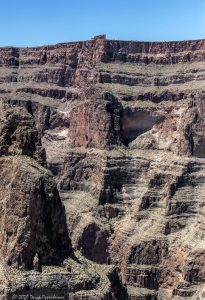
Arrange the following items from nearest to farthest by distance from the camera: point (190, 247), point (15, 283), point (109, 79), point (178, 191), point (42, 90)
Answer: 1. point (15, 283)
2. point (190, 247)
3. point (178, 191)
4. point (109, 79)
5. point (42, 90)

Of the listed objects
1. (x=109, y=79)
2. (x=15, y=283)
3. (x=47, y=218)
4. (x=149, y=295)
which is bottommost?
(x=149, y=295)

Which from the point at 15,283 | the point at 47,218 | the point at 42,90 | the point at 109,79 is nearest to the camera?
the point at 15,283

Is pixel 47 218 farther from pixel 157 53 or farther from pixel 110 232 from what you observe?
pixel 157 53

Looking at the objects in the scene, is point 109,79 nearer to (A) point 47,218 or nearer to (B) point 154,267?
(B) point 154,267

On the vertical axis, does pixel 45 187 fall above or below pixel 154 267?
above

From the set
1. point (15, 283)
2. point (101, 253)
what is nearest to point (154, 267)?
point (101, 253)

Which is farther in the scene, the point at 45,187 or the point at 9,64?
the point at 9,64
